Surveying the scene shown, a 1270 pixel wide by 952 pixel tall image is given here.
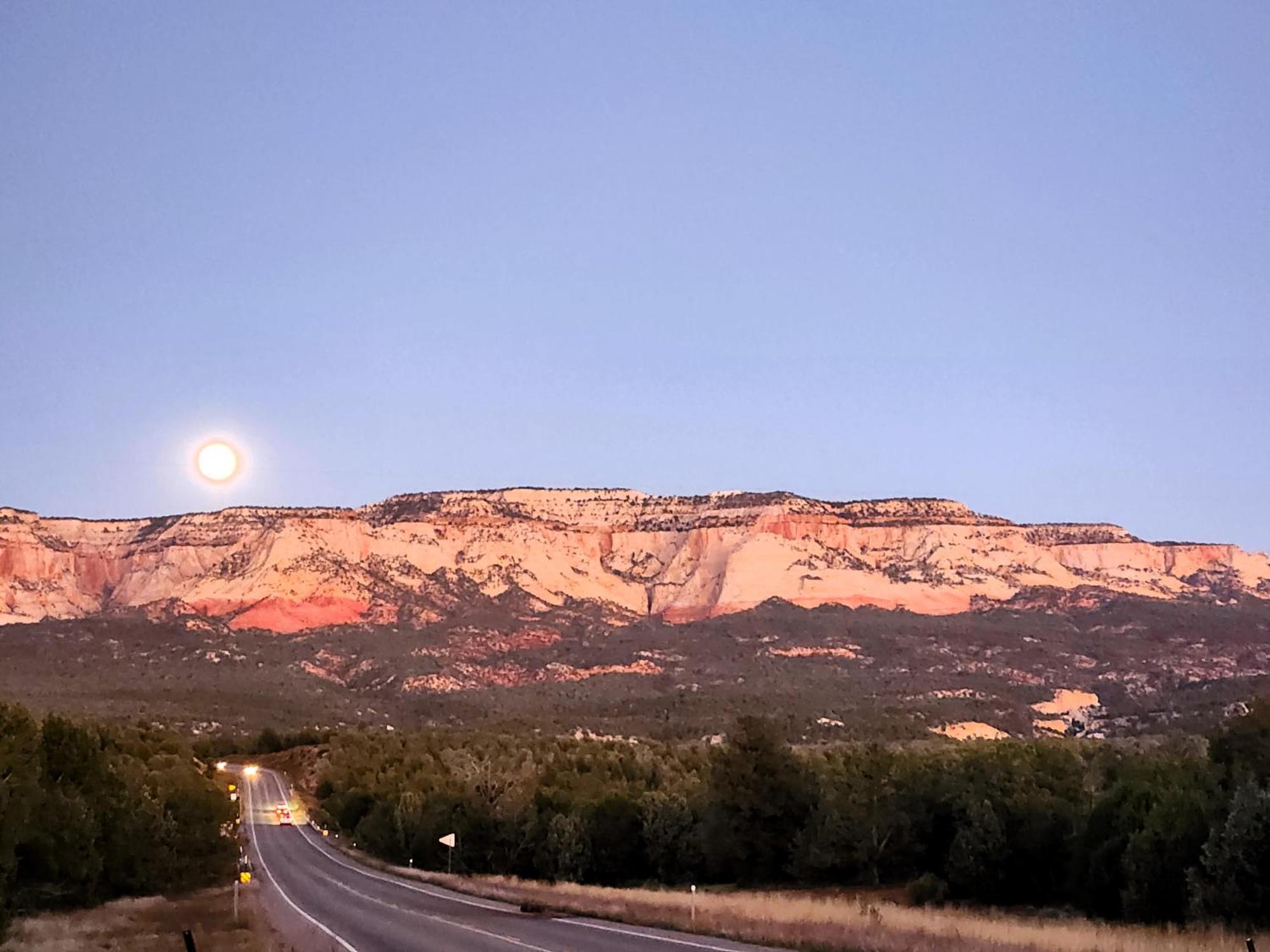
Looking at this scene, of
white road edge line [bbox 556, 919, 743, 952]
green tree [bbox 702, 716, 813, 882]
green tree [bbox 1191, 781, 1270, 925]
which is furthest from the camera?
green tree [bbox 702, 716, 813, 882]

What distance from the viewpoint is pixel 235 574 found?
163625mm

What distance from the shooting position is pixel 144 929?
28.0 meters

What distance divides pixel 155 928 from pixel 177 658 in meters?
107

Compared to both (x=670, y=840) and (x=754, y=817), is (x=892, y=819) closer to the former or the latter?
(x=754, y=817)

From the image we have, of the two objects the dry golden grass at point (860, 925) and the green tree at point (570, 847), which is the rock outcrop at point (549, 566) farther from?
the dry golden grass at point (860, 925)

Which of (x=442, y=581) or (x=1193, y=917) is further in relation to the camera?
(x=442, y=581)

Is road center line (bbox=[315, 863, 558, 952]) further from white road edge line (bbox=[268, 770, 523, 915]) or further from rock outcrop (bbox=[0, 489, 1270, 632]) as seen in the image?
rock outcrop (bbox=[0, 489, 1270, 632])

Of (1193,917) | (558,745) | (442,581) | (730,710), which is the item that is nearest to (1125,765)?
(1193,917)

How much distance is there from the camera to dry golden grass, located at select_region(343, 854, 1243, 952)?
765 inches

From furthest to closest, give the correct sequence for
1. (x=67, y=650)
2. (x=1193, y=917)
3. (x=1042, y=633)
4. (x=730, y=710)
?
(x=1042, y=633) < (x=67, y=650) < (x=730, y=710) < (x=1193, y=917)

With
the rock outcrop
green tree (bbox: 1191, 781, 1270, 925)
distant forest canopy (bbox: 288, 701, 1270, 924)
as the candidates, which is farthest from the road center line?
the rock outcrop

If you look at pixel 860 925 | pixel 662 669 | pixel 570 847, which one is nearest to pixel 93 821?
pixel 860 925

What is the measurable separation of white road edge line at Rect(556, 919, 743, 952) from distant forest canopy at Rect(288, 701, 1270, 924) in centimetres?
905

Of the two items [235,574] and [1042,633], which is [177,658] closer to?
[235,574]
